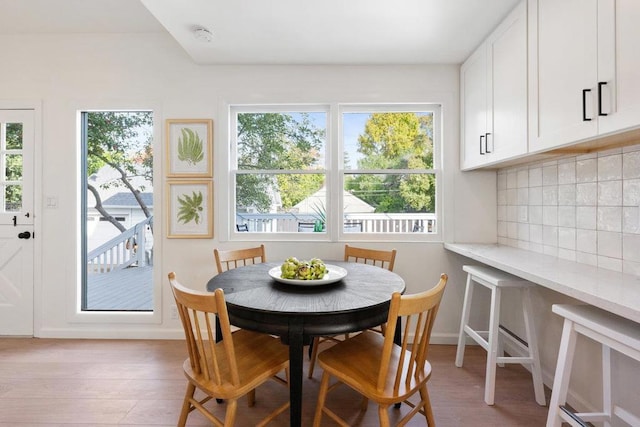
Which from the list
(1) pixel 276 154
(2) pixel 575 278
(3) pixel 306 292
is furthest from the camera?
(1) pixel 276 154

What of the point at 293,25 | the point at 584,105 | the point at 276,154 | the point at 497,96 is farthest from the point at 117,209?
the point at 584,105

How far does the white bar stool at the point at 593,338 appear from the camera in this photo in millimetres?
1133

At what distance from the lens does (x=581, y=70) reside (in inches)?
54.9

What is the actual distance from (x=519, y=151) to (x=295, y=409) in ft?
6.11

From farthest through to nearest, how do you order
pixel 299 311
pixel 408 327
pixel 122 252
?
pixel 122 252 < pixel 299 311 < pixel 408 327

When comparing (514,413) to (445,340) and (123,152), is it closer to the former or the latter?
(445,340)

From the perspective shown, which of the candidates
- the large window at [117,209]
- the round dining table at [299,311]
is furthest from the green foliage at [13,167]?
the round dining table at [299,311]

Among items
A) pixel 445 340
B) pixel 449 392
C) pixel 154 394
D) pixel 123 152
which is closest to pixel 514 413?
pixel 449 392

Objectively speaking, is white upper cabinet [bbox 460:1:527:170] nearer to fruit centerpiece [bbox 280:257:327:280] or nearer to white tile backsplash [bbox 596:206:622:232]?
white tile backsplash [bbox 596:206:622:232]

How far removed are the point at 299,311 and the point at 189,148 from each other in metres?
2.00

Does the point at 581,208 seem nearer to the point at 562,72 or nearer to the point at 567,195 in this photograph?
the point at 567,195

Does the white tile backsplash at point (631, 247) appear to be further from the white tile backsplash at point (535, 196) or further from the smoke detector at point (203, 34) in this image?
the smoke detector at point (203, 34)

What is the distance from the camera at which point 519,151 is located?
186 cm

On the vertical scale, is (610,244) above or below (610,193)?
below
